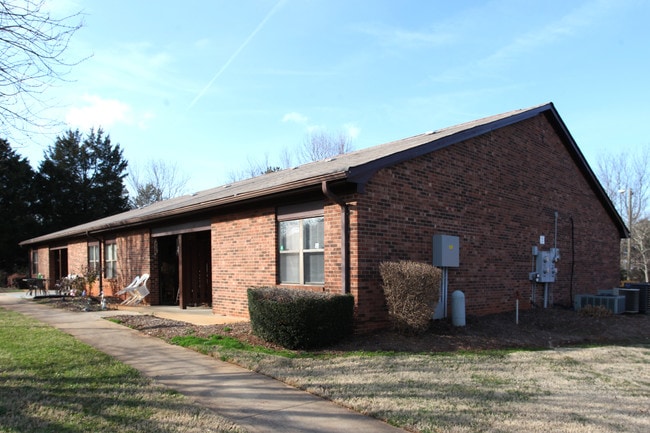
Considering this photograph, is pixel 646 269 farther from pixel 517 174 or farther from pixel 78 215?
pixel 78 215

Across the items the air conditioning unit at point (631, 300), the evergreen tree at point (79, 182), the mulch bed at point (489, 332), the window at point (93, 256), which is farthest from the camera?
→ the evergreen tree at point (79, 182)

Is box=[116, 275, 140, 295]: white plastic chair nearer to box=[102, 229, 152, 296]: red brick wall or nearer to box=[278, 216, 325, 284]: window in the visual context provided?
box=[102, 229, 152, 296]: red brick wall

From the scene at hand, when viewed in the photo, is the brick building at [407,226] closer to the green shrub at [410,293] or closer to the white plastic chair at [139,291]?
the white plastic chair at [139,291]

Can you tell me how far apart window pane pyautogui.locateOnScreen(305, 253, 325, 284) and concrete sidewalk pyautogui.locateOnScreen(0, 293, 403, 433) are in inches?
112

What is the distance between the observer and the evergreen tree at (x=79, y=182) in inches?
1671

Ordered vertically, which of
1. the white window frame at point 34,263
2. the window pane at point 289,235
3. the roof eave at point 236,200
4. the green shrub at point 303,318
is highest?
the roof eave at point 236,200

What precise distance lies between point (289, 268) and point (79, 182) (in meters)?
41.2

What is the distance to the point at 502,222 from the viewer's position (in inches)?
480

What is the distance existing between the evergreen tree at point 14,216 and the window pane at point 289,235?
35.0 m

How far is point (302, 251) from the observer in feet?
Result: 32.0

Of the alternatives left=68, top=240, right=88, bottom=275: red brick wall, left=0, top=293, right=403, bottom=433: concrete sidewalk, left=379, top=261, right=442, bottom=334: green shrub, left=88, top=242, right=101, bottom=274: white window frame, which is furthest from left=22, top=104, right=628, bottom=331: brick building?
left=68, top=240, right=88, bottom=275: red brick wall

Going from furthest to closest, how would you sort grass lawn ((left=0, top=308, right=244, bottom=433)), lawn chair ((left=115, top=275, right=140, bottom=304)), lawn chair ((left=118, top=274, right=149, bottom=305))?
lawn chair ((left=115, top=275, right=140, bottom=304)), lawn chair ((left=118, top=274, right=149, bottom=305)), grass lawn ((left=0, top=308, right=244, bottom=433))

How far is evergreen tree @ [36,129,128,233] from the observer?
42.4 meters

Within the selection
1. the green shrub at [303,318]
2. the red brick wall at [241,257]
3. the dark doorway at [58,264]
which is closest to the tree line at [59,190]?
the dark doorway at [58,264]
